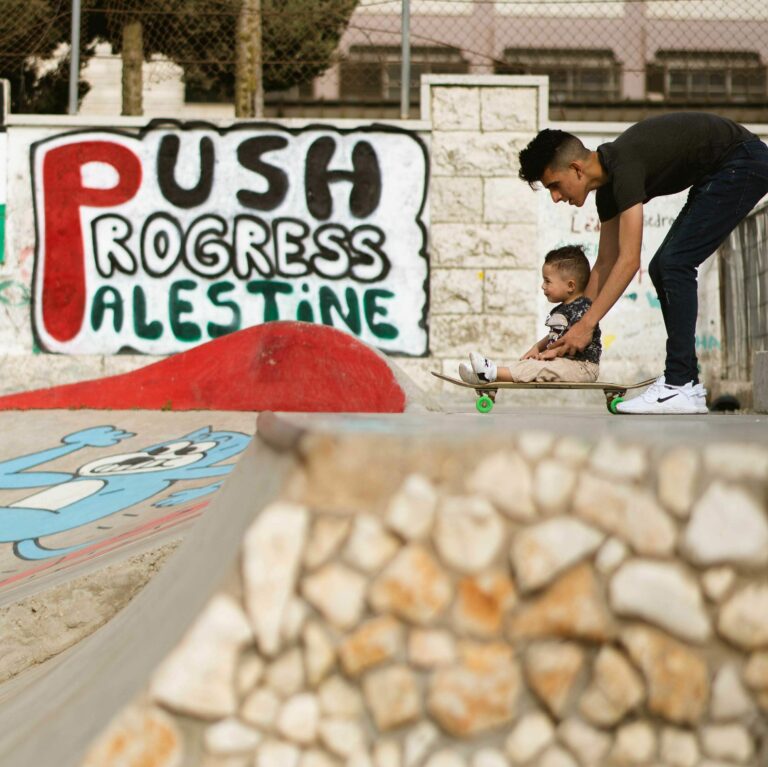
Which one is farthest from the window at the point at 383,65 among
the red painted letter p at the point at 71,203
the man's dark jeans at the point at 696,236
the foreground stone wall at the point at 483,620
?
the foreground stone wall at the point at 483,620

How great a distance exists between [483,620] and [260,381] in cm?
515

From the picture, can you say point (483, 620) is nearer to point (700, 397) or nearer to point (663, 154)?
point (700, 397)

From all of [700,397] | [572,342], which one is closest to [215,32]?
[572,342]

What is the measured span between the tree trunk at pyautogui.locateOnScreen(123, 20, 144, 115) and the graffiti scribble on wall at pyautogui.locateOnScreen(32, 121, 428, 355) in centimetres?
152

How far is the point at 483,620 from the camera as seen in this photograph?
83.6 inches

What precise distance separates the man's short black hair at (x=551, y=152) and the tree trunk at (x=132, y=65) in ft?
27.8

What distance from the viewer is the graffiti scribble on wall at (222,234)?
1073cm

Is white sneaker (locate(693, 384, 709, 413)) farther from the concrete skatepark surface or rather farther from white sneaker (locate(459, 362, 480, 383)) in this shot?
the concrete skatepark surface

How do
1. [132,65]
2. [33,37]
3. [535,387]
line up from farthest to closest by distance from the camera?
[132,65], [33,37], [535,387]

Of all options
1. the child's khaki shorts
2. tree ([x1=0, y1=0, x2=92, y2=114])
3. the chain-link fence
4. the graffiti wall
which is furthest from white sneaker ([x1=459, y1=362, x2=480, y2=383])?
tree ([x1=0, y1=0, x2=92, y2=114])

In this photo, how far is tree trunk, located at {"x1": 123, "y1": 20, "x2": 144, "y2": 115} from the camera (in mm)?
11867

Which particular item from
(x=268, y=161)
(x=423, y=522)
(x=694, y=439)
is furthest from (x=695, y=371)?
(x=268, y=161)

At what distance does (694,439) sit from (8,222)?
9763mm

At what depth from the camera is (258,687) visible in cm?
207
